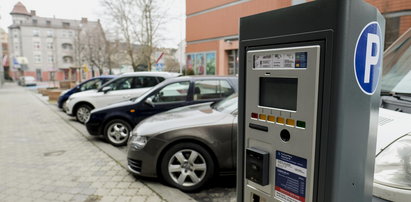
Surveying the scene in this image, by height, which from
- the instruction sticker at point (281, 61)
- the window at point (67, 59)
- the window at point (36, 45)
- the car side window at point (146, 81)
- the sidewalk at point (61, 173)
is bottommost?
the sidewalk at point (61, 173)

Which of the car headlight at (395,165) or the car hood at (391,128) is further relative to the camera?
the car hood at (391,128)

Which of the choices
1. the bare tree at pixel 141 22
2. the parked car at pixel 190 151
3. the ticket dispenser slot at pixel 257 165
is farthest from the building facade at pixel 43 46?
the ticket dispenser slot at pixel 257 165

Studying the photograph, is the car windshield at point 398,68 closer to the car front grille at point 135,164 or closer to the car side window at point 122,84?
the car front grille at point 135,164

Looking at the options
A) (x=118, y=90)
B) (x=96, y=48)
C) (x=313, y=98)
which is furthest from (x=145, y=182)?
(x=96, y=48)

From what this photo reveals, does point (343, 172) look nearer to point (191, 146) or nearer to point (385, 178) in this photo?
point (385, 178)

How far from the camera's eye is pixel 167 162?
371 cm

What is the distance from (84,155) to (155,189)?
235 centimetres

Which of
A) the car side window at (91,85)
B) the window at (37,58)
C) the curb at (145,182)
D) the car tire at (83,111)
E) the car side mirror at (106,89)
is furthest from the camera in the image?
the window at (37,58)

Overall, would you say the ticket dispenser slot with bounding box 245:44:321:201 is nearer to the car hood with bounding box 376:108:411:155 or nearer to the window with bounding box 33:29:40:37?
the car hood with bounding box 376:108:411:155

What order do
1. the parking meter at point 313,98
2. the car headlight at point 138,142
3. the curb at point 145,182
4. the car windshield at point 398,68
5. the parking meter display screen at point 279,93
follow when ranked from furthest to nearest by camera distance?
the car headlight at point 138,142
the curb at point 145,182
the car windshield at point 398,68
the parking meter display screen at point 279,93
the parking meter at point 313,98

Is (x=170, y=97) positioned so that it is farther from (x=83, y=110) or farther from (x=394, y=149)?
(x=394, y=149)

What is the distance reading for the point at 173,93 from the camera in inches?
234

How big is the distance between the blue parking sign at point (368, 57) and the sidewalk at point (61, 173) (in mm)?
2695

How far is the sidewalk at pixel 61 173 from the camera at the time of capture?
11.9 feet
